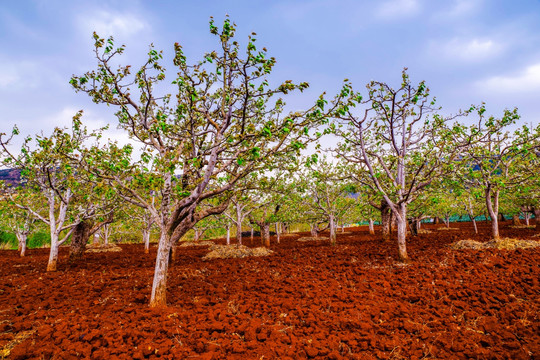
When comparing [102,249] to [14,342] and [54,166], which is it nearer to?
[54,166]

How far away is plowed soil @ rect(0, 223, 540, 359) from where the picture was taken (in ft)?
15.3

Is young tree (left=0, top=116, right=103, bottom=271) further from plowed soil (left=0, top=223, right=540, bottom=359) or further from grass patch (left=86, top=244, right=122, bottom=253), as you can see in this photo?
grass patch (left=86, top=244, right=122, bottom=253)

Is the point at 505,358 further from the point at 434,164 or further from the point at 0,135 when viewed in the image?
the point at 0,135

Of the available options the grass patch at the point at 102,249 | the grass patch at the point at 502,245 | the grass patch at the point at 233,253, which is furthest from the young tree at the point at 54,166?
the grass patch at the point at 502,245

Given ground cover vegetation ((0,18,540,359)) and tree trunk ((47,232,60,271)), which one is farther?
tree trunk ((47,232,60,271))

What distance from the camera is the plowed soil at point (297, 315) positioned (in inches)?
184

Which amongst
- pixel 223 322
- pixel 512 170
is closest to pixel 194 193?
pixel 223 322

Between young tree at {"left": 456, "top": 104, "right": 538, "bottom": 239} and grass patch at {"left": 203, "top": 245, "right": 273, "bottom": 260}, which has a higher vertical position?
young tree at {"left": 456, "top": 104, "right": 538, "bottom": 239}

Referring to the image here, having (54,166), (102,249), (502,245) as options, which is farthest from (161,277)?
(102,249)

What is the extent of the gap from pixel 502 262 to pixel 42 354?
13500 mm

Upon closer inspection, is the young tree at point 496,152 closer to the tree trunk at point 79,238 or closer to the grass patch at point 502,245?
the grass patch at point 502,245

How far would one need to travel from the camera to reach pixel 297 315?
6336 mm

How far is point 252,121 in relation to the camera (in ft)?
29.7

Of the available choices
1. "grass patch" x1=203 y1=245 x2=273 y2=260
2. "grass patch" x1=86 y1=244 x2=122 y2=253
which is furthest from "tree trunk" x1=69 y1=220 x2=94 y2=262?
"grass patch" x1=86 y1=244 x2=122 y2=253
